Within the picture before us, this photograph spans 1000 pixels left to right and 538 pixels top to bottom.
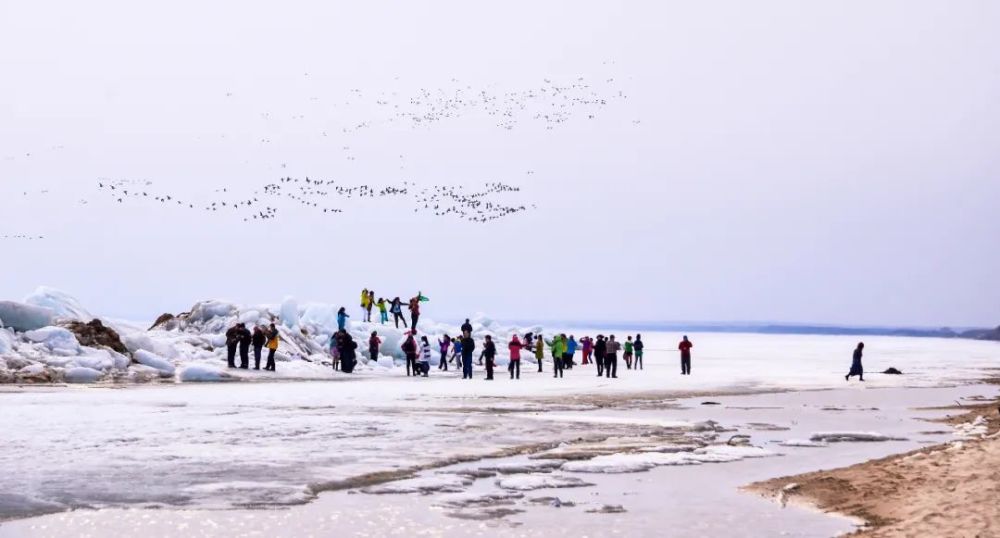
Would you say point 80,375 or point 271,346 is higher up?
point 271,346

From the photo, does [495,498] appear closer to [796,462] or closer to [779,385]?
[796,462]

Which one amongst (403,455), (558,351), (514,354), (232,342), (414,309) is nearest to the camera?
(403,455)

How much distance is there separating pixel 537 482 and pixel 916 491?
170 inches

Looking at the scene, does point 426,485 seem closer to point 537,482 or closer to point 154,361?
point 537,482

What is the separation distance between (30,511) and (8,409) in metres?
13.5

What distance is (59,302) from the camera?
45.8 m

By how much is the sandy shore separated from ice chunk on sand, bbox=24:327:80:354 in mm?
30202

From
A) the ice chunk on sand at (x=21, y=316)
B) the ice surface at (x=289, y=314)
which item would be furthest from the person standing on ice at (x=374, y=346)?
the ice chunk on sand at (x=21, y=316)

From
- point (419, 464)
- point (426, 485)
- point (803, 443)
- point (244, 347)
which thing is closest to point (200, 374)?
point (244, 347)

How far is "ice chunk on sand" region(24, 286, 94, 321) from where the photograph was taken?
45.0m

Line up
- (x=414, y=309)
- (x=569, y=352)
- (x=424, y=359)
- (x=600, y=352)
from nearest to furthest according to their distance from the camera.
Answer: (x=600, y=352) → (x=424, y=359) → (x=569, y=352) → (x=414, y=309)

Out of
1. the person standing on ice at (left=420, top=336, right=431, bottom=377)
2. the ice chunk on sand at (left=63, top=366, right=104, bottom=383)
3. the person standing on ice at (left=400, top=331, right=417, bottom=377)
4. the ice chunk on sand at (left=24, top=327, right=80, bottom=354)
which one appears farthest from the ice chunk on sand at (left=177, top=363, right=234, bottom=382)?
the person standing on ice at (left=420, top=336, right=431, bottom=377)

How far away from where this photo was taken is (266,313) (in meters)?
51.6

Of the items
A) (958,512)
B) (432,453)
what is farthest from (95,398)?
(958,512)
